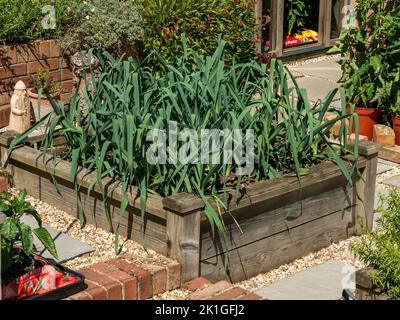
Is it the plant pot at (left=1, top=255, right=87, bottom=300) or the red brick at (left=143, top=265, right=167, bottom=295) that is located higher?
the plant pot at (left=1, top=255, right=87, bottom=300)

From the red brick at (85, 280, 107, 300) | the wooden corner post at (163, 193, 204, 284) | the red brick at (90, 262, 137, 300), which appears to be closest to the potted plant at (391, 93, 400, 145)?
the wooden corner post at (163, 193, 204, 284)

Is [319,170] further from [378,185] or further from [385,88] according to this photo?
[385,88]

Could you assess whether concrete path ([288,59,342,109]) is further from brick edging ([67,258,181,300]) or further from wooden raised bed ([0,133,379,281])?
brick edging ([67,258,181,300])

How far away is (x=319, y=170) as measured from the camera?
5812 millimetres

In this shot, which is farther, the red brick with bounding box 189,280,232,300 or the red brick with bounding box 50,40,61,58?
the red brick with bounding box 50,40,61,58

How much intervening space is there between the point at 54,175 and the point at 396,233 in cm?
222

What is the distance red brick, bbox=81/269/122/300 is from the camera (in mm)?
4730

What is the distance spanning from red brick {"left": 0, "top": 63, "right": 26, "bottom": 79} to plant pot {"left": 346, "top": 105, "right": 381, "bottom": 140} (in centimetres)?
304

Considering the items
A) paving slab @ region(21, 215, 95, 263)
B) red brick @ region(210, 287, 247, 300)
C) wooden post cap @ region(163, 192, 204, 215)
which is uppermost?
wooden post cap @ region(163, 192, 204, 215)

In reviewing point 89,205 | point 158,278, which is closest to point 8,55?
point 89,205

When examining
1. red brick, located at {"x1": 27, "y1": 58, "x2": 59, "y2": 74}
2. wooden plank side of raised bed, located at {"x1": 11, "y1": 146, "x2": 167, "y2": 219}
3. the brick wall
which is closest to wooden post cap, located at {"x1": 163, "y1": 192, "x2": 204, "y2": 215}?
wooden plank side of raised bed, located at {"x1": 11, "y1": 146, "x2": 167, "y2": 219}

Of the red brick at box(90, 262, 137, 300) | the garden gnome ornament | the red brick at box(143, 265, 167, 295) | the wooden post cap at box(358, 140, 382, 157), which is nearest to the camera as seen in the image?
the red brick at box(90, 262, 137, 300)

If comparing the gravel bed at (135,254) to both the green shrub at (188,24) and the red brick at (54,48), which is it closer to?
the red brick at (54,48)

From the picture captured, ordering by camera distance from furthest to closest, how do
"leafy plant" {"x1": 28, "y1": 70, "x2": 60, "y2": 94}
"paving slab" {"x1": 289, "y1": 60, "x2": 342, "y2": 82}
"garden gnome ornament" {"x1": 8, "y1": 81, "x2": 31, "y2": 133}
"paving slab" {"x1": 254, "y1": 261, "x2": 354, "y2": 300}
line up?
"paving slab" {"x1": 289, "y1": 60, "x2": 342, "y2": 82}
"leafy plant" {"x1": 28, "y1": 70, "x2": 60, "y2": 94}
"garden gnome ornament" {"x1": 8, "y1": 81, "x2": 31, "y2": 133}
"paving slab" {"x1": 254, "y1": 261, "x2": 354, "y2": 300}
